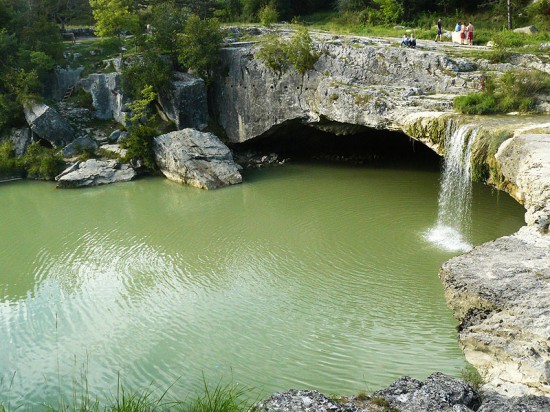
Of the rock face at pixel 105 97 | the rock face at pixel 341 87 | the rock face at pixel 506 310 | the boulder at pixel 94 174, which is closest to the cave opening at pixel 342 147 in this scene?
the rock face at pixel 341 87

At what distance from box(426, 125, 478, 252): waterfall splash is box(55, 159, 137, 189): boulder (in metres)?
14.0

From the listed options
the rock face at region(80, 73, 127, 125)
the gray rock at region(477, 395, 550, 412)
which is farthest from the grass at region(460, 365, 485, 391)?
the rock face at region(80, 73, 127, 125)

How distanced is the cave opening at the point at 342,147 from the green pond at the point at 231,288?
3172 mm

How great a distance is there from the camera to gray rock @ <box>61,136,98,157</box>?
26000 millimetres

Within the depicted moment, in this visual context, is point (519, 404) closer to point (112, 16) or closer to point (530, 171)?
point (530, 171)

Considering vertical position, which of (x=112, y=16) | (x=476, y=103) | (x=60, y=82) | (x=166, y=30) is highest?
(x=112, y=16)

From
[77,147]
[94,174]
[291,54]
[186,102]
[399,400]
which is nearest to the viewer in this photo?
[399,400]

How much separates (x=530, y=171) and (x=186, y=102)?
17557 millimetres

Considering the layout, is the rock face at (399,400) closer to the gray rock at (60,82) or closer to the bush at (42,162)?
the bush at (42,162)

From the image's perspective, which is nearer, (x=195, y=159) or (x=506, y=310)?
(x=506, y=310)

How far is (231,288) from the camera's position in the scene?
13.2 metres

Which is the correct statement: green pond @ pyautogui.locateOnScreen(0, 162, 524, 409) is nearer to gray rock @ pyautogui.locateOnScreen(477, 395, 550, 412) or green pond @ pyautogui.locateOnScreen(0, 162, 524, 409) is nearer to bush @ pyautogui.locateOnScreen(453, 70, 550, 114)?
gray rock @ pyautogui.locateOnScreen(477, 395, 550, 412)

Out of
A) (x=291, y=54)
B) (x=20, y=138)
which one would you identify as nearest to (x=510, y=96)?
(x=291, y=54)

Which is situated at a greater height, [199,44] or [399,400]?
[199,44]
